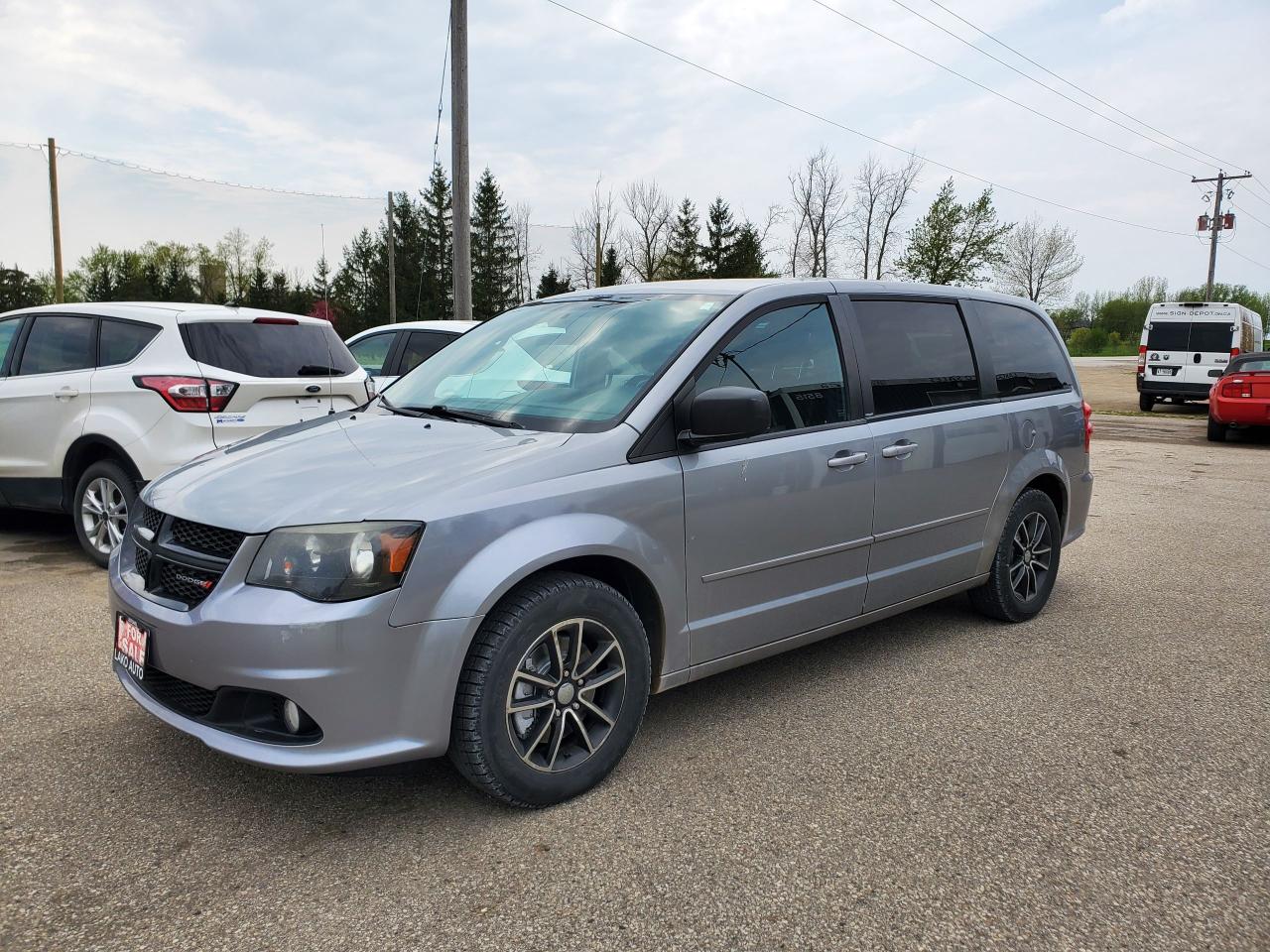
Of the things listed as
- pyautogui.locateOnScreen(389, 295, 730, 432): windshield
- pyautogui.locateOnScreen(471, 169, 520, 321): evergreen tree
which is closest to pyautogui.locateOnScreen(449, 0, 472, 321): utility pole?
pyautogui.locateOnScreen(389, 295, 730, 432): windshield

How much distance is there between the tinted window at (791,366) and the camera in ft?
11.3

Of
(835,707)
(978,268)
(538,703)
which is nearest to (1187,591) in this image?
(835,707)

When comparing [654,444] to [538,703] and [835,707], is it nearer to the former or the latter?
[538,703]

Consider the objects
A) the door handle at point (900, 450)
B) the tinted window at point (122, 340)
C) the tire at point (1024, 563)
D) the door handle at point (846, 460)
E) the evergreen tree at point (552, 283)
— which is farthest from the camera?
the evergreen tree at point (552, 283)

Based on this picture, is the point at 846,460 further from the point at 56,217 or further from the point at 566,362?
the point at 56,217

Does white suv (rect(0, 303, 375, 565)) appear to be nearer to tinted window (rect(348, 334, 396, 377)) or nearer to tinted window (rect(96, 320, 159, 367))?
tinted window (rect(96, 320, 159, 367))

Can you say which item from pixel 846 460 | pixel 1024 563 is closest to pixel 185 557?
pixel 846 460

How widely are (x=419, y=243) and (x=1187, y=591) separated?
58562 millimetres

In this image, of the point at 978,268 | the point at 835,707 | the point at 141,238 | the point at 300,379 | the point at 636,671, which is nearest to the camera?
the point at 636,671

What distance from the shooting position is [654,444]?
3.10 meters

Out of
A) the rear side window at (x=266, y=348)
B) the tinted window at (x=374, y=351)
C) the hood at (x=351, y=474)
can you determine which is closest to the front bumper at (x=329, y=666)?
the hood at (x=351, y=474)

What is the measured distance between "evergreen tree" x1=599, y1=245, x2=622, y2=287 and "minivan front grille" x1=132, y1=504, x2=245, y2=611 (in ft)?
174

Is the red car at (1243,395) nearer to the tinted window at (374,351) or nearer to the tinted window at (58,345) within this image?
the tinted window at (374,351)

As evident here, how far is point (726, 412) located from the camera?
119 inches
